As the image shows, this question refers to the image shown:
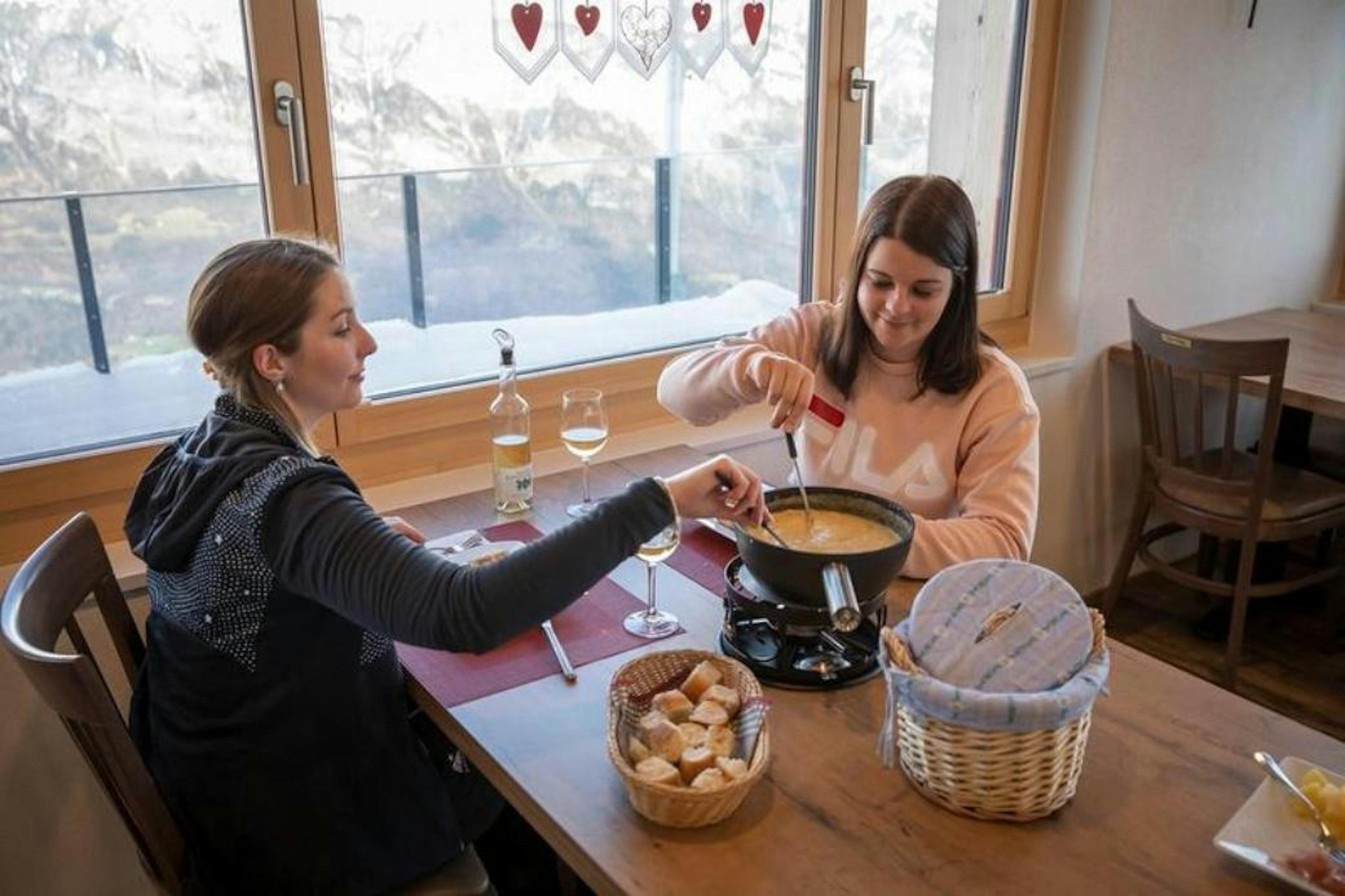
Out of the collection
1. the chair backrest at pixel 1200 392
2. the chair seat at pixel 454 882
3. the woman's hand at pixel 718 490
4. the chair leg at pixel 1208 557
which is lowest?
the chair leg at pixel 1208 557

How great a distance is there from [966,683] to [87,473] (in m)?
1.38

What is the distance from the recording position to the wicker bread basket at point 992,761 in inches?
37.9

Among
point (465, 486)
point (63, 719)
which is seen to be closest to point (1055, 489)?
point (465, 486)

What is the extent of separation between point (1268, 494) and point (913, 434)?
1499mm

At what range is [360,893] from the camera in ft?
4.09

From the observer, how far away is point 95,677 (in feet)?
3.46

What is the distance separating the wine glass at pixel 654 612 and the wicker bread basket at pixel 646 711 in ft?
0.47

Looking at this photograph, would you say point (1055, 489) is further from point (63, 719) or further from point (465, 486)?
point (63, 719)

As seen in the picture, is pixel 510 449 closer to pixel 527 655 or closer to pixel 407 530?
pixel 407 530

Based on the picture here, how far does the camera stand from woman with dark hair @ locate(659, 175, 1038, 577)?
1.56 metres

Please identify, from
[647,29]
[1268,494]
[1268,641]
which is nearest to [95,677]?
[647,29]

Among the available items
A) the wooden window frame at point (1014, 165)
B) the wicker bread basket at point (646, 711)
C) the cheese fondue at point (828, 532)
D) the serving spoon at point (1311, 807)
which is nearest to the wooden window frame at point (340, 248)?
the wooden window frame at point (1014, 165)

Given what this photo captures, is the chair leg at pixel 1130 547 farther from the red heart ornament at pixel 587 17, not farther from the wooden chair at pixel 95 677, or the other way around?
the wooden chair at pixel 95 677

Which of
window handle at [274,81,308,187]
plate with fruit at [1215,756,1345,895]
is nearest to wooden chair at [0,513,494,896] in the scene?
window handle at [274,81,308,187]
